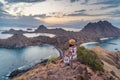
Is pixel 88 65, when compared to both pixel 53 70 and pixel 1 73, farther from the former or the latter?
pixel 1 73

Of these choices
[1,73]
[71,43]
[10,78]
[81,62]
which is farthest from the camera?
[1,73]

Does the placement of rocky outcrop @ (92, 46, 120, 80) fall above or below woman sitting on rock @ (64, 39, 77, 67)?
below

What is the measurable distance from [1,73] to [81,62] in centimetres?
8432

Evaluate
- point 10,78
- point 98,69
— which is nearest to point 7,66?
point 10,78

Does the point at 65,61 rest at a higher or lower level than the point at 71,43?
lower

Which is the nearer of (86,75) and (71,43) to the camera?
(71,43)

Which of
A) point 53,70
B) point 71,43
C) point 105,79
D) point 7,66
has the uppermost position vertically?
point 71,43

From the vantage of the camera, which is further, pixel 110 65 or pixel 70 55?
pixel 110 65

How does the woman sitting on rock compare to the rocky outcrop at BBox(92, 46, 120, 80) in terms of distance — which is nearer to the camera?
the woman sitting on rock

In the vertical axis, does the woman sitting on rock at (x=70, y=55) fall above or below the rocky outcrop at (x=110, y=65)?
above

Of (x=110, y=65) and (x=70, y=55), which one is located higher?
(x=70, y=55)

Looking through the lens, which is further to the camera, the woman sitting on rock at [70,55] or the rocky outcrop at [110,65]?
the rocky outcrop at [110,65]

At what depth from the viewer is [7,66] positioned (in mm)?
180500

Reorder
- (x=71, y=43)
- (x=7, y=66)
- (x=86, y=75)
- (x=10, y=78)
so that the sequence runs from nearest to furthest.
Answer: (x=71, y=43)
(x=86, y=75)
(x=10, y=78)
(x=7, y=66)
